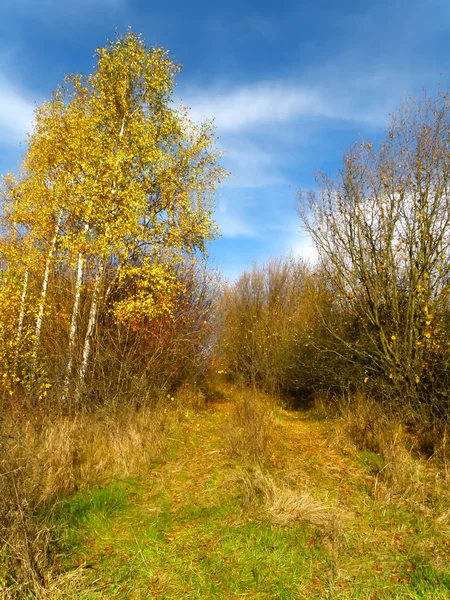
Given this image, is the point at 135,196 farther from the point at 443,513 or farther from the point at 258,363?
the point at 443,513

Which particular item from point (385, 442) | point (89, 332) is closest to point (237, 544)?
point (385, 442)

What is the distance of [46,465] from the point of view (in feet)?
15.3

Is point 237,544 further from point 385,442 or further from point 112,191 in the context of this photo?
point 112,191

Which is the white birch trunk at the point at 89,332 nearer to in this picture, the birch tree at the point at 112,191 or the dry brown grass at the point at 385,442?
the birch tree at the point at 112,191

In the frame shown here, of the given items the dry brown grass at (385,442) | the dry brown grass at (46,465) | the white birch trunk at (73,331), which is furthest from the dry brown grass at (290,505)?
the white birch trunk at (73,331)

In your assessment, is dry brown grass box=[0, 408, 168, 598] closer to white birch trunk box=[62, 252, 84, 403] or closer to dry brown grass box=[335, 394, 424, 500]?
white birch trunk box=[62, 252, 84, 403]

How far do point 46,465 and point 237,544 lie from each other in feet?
8.79

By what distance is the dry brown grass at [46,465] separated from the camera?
9.68ft

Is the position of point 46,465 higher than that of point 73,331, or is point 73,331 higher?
point 73,331

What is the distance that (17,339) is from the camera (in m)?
7.89

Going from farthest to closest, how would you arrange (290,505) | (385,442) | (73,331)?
(73,331)
(385,442)
(290,505)

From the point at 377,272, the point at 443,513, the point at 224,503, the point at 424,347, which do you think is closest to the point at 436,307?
the point at 424,347

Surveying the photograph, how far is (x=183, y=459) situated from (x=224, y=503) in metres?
1.74

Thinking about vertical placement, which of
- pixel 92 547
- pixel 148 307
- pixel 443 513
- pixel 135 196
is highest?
pixel 135 196
